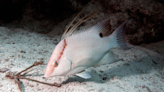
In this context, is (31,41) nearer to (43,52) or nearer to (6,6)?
(43,52)

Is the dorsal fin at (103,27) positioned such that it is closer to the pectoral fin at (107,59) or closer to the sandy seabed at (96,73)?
the pectoral fin at (107,59)

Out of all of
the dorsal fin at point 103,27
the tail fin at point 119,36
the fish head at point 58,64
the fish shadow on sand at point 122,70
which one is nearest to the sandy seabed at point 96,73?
the fish shadow on sand at point 122,70

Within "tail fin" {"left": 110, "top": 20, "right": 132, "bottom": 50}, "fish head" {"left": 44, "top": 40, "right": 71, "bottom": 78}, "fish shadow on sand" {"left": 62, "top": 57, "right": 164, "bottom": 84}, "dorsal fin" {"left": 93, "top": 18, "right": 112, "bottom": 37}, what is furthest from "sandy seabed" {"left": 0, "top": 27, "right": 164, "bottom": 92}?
"dorsal fin" {"left": 93, "top": 18, "right": 112, "bottom": 37}

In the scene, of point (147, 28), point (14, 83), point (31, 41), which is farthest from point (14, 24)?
point (147, 28)

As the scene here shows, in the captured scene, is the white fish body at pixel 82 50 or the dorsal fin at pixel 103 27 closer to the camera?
the white fish body at pixel 82 50

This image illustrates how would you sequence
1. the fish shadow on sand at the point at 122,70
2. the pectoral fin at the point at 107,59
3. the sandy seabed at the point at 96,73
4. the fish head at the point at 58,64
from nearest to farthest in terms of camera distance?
the fish head at the point at 58,64 → the sandy seabed at the point at 96,73 → the pectoral fin at the point at 107,59 → the fish shadow on sand at the point at 122,70

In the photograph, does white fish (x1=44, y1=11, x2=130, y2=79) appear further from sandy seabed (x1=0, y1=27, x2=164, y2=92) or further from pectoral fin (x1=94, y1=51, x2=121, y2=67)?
sandy seabed (x1=0, y1=27, x2=164, y2=92)

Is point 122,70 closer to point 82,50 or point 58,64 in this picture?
point 82,50
